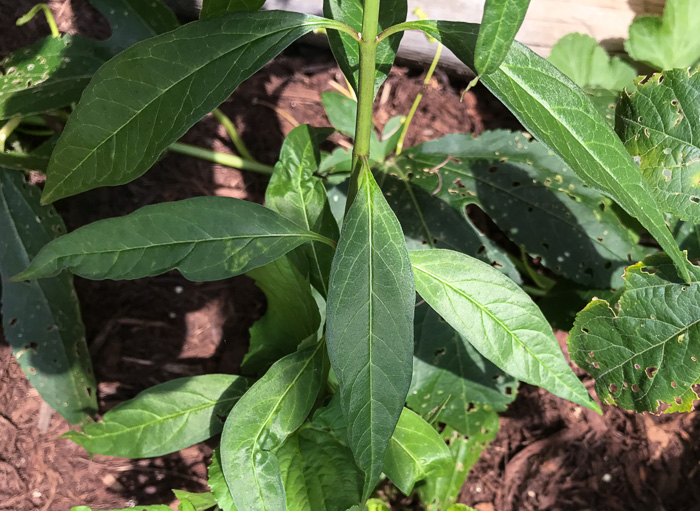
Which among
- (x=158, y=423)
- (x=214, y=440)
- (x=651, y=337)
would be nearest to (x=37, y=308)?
(x=158, y=423)

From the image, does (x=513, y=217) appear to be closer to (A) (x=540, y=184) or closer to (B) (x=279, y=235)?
(A) (x=540, y=184)

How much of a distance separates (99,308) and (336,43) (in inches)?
45.3

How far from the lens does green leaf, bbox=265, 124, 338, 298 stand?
109 centimetres

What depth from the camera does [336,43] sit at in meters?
0.89

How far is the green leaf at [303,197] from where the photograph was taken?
43.1 inches

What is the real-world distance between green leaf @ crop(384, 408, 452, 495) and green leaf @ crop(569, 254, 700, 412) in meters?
0.38

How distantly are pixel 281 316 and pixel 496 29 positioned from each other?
92cm

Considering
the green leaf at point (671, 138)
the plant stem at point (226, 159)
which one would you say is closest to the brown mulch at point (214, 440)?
the plant stem at point (226, 159)

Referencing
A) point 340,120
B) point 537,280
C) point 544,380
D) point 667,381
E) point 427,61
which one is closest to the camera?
point 544,380

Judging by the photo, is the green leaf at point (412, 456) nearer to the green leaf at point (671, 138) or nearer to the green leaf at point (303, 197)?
the green leaf at point (303, 197)

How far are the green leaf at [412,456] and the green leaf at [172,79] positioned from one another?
726 millimetres

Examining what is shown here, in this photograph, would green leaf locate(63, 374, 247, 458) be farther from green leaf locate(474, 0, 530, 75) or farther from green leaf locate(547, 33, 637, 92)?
green leaf locate(547, 33, 637, 92)

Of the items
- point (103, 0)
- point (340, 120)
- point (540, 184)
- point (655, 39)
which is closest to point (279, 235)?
point (340, 120)

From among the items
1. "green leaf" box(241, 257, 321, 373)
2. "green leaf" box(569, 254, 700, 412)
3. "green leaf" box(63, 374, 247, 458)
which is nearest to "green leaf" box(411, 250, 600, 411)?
"green leaf" box(569, 254, 700, 412)
